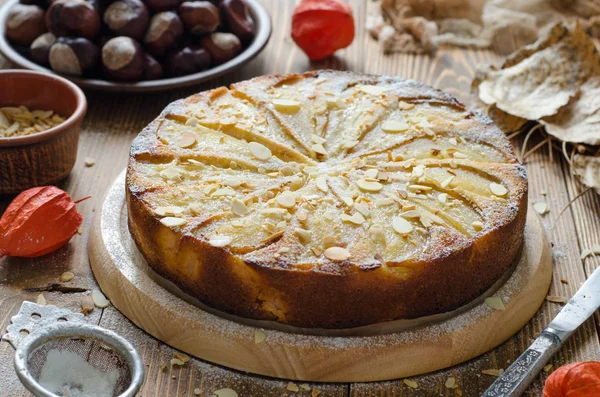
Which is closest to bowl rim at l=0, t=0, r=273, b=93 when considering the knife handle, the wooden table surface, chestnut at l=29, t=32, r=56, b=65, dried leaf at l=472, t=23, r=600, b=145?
chestnut at l=29, t=32, r=56, b=65

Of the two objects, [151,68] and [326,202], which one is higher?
[326,202]

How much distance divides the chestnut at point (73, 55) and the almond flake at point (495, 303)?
1922mm

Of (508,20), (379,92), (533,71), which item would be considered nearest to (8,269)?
(379,92)

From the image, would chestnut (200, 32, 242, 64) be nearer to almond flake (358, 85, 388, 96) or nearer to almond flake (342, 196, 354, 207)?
almond flake (358, 85, 388, 96)

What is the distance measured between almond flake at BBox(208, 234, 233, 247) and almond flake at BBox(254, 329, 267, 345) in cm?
25

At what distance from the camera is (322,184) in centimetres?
243

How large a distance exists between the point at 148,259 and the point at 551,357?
1.19 m

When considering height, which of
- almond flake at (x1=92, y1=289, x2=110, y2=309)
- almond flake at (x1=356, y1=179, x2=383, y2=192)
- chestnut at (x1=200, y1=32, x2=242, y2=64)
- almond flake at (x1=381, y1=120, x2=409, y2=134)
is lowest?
almond flake at (x1=92, y1=289, x2=110, y2=309)

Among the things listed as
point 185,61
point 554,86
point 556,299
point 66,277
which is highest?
point 554,86

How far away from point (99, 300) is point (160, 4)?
59.6 inches

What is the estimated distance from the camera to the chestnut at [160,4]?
3.42 m

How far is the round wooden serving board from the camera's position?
2.15 metres

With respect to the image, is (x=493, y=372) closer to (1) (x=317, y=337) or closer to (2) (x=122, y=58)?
(1) (x=317, y=337)

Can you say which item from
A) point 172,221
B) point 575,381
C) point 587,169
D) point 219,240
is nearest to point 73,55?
point 172,221
